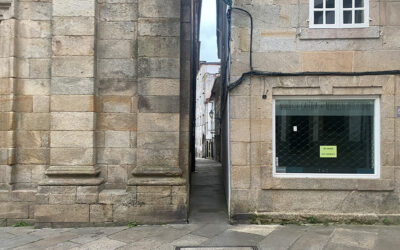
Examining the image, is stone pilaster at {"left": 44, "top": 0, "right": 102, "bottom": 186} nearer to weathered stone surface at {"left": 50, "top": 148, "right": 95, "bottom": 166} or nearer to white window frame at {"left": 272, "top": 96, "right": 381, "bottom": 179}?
weathered stone surface at {"left": 50, "top": 148, "right": 95, "bottom": 166}

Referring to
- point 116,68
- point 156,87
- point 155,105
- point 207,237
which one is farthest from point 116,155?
point 207,237

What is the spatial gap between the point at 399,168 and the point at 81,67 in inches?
237

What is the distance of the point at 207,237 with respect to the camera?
518cm

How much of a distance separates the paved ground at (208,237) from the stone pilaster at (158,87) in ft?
3.35

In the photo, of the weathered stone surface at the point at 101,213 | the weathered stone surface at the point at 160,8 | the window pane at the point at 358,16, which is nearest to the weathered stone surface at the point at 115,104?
the weathered stone surface at the point at 160,8

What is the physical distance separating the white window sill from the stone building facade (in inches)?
86.5

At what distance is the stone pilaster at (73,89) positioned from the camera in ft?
19.4

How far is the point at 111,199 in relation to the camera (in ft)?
19.1

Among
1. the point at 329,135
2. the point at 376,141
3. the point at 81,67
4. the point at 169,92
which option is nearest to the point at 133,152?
the point at 169,92

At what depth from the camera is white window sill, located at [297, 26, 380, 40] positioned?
577cm

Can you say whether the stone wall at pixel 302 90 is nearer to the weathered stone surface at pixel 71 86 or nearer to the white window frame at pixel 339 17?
the white window frame at pixel 339 17

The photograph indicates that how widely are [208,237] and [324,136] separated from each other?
9.29ft

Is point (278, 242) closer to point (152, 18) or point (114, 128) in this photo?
point (114, 128)

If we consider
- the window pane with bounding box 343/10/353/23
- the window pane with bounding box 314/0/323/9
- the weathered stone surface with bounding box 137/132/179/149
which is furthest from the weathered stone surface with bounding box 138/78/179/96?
the window pane with bounding box 343/10/353/23
